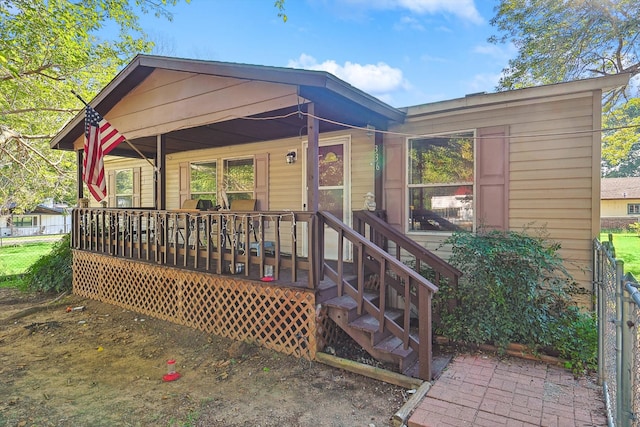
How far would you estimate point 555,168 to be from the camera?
Result: 13.7 ft

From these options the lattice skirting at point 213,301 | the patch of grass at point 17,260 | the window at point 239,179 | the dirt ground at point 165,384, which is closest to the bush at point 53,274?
the lattice skirting at point 213,301

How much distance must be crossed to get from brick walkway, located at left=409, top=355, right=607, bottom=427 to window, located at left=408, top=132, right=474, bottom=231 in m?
1.93

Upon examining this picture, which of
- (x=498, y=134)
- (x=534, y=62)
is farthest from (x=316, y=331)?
(x=534, y=62)

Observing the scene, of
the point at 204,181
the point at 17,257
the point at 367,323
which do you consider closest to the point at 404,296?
the point at 367,323

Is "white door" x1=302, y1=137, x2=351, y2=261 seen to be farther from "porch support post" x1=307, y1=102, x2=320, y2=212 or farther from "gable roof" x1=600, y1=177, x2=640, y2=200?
"gable roof" x1=600, y1=177, x2=640, y2=200

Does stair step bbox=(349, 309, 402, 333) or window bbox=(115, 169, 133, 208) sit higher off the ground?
window bbox=(115, 169, 133, 208)

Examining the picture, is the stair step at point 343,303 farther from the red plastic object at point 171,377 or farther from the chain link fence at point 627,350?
the chain link fence at point 627,350

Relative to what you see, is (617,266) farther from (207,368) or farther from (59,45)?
(59,45)

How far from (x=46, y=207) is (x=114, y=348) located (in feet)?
137

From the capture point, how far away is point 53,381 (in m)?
3.39

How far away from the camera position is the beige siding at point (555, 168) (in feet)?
13.2

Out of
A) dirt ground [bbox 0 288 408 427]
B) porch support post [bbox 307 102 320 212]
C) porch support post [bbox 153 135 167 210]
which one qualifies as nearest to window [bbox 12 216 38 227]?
porch support post [bbox 153 135 167 210]

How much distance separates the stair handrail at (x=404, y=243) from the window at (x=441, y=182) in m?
0.55

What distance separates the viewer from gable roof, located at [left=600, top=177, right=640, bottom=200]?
25.2 meters
